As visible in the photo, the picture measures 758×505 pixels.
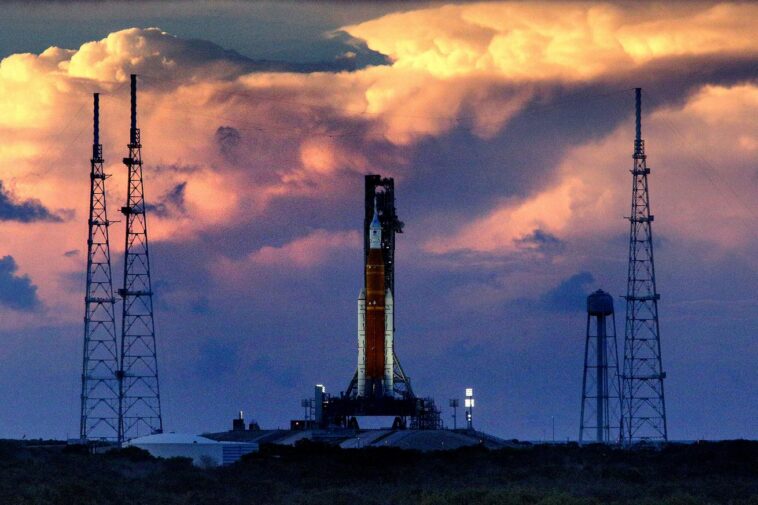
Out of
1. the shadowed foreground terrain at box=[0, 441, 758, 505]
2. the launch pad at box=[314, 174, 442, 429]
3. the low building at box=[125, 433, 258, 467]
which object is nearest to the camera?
the shadowed foreground terrain at box=[0, 441, 758, 505]

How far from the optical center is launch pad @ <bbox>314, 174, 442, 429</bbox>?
414ft

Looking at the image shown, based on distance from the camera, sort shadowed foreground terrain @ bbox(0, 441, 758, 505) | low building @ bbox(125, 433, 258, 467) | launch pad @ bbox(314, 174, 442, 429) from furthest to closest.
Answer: launch pad @ bbox(314, 174, 442, 429), low building @ bbox(125, 433, 258, 467), shadowed foreground terrain @ bbox(0, 441, 758, 505)

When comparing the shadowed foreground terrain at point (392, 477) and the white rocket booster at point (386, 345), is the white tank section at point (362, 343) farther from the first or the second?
the shadowed foreground terrain at point (392, 477)

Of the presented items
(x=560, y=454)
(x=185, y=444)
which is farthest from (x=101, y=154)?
(x=560, y=454)

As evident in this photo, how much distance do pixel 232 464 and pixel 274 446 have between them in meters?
12.9

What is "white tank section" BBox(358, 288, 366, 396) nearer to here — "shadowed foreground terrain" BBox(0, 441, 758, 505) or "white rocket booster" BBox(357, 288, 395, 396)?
"white rocket booster" BBox(357, 288, 395, 396)

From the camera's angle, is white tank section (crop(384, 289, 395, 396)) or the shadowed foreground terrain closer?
the shadowed foreground terrain

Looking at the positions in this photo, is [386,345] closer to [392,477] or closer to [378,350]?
[378,350]

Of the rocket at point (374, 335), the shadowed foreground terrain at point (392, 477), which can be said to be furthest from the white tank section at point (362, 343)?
the shadowed foreground terrain at point (392, 477)

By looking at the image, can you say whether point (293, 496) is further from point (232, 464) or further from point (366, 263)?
point (366, 263)

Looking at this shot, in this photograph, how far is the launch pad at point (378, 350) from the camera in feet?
414

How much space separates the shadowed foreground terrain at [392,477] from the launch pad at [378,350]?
12.1m

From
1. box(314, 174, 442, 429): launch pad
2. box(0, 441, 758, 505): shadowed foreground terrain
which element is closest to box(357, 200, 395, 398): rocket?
box(314, 174, 442, 429): launch pad

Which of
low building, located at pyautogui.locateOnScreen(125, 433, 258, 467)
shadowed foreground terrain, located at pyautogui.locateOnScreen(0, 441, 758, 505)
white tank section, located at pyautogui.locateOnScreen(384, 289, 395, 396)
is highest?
white tank section, located at pyautogui.locateOnScreen(384, 289, 395, 396)
